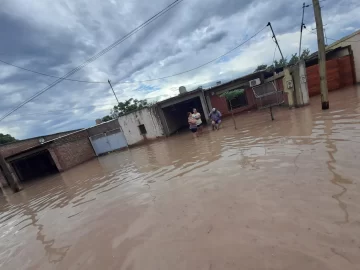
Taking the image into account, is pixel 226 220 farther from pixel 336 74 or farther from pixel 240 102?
pixel 336 74

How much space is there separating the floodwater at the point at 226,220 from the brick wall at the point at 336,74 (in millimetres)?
11819

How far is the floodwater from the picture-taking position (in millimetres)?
2121

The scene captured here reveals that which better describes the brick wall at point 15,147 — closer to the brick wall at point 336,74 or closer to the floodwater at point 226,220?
the floodwater at point 226,220

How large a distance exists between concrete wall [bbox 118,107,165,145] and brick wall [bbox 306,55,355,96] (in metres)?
13.0

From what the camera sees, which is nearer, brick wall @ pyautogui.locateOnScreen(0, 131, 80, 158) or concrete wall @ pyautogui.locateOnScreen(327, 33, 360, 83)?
concrete wall @ pyautogui.locateOnScreen(327, 33, 360, 83)

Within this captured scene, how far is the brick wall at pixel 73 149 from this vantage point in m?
16.2

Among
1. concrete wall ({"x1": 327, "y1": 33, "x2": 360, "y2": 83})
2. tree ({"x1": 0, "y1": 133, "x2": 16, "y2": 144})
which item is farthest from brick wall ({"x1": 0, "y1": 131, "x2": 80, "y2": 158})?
concrete wall ({"x1": 327, "y1": 33, "x2": 360, "y2": 83})

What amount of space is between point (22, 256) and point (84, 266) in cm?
176

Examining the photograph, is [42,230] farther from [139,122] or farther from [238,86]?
[238,86]

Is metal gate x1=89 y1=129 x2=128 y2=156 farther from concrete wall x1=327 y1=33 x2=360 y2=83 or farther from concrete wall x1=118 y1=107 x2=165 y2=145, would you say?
concrete wall x1=327 y1=33 x2=360 y2=83

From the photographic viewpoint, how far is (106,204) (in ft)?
16.1

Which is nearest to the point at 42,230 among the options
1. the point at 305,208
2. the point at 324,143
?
the point at 305,208

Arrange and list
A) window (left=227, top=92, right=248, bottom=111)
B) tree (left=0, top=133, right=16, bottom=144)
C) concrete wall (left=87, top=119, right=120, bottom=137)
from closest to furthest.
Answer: window (left=227, top=92, right=248, bottom=111)
concrete wall (left=87, top=119, right=120, bottom=137)
tree (left=0, top=133, right=16, bottom=144)

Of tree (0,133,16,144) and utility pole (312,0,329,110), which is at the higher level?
tree (0,133,16,144)
